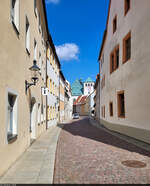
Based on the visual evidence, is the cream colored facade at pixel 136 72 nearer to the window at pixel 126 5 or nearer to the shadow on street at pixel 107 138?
the window at pixel 126 5

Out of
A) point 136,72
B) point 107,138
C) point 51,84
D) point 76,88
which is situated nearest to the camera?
point 136,72

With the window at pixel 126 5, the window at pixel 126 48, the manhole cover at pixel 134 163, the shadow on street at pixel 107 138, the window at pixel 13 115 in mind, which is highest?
the window at pixel 126 5

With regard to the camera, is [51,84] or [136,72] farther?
[51,84]

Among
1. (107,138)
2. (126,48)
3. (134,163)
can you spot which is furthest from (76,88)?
(134,163)

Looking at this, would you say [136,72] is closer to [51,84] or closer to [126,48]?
[126,48]

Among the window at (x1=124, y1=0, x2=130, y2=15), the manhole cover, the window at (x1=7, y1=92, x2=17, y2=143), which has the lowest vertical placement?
the manhole cover

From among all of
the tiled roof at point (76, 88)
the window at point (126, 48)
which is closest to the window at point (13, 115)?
the window at point (126, 48)

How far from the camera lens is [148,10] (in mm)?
10180

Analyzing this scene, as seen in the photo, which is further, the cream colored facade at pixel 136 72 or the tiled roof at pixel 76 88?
the tiled roof at pixel 76 88

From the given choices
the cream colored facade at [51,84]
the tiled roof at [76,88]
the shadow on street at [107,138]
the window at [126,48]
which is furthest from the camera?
the tiled roof at [76,88]

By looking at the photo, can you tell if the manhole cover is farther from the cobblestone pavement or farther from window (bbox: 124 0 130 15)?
window (bbox: 124 0 130 15)

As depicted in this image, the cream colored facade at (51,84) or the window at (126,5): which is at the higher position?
the window at (126,5)

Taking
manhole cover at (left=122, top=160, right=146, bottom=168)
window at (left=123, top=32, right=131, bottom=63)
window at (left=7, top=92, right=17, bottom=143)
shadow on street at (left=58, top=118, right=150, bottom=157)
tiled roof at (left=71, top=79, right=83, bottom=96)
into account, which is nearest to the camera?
manhole cover at (left=122, top=160, right=146, bottom=168)

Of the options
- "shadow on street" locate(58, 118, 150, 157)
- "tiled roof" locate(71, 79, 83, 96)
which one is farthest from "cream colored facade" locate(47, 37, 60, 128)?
"tiled roof" locate(71, 79, 83, 96)
